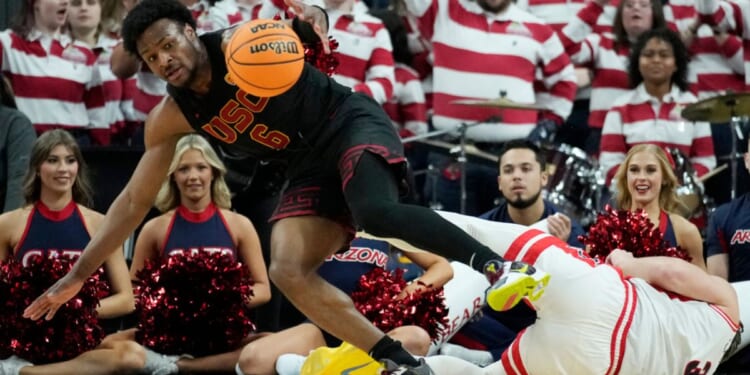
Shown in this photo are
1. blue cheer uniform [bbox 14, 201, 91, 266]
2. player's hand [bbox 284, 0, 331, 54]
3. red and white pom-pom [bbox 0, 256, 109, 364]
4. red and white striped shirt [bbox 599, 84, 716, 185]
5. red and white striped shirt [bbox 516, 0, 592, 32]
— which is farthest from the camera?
red and white striped shirt [bbox 516, 0, 592, 32]

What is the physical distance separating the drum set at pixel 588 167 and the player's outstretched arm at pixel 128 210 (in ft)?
11.0

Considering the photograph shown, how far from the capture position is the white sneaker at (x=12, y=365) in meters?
6.63

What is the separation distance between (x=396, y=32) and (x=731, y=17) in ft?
7.93

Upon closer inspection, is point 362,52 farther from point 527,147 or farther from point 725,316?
point 725,316

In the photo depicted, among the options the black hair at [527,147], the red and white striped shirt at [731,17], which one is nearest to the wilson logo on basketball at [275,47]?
the black hair at [527,147]

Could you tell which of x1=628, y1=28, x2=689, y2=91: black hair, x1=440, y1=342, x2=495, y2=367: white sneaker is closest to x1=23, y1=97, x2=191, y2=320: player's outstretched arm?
x1=440, y1=342, x2=495, y2=367: white sneaker

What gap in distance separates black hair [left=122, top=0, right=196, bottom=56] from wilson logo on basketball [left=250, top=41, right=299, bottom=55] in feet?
1.49

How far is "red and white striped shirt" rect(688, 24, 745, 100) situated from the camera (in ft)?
30.8

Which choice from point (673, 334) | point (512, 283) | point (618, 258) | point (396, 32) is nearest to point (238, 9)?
point (396, 32)

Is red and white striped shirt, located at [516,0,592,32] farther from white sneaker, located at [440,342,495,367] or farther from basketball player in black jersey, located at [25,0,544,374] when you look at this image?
basketball player in black jersey, located at [25,0,544,374]

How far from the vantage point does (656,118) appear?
9016 millimetres

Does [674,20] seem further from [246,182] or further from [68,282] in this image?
[68,282]

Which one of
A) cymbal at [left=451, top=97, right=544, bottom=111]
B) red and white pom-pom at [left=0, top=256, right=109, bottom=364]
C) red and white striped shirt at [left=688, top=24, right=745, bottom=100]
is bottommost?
red and white pom-pom at [left=0, top=256, right=109, bottom=364]

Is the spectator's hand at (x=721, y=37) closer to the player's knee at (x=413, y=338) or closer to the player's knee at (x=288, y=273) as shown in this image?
the player's knee at (x=413, y=338)
